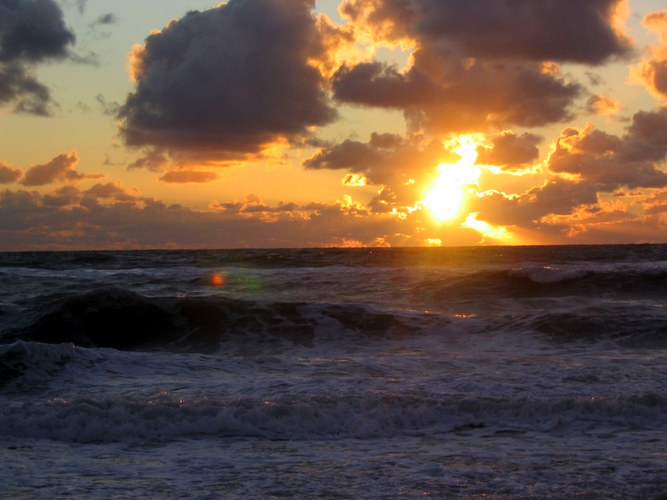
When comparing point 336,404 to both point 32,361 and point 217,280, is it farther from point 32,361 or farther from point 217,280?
point 217,280

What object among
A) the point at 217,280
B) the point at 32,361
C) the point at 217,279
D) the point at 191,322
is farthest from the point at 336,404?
the point at 217,279

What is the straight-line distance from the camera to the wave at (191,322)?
19.8 metres

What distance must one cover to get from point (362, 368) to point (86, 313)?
40.1 feet

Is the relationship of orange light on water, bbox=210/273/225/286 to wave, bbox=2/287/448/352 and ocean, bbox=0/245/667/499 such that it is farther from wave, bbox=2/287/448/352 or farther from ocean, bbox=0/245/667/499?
ocean, bbox=0/245/667/499

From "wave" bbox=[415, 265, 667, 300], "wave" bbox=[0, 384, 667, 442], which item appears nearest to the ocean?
"wave" bbox=[0, 384, 667, 442]

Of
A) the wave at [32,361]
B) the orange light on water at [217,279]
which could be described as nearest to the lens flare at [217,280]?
the orange light on water at [217,279]

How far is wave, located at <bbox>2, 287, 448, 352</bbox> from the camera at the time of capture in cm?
1984

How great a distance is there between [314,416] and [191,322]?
12.8m

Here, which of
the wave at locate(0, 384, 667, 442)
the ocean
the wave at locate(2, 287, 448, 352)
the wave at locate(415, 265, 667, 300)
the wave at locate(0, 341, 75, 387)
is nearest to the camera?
the ocean

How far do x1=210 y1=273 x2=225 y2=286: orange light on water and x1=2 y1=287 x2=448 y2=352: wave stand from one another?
10.0 meters

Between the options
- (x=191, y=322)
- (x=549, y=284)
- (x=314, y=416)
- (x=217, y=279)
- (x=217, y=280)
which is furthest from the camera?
(x=217, y=279)

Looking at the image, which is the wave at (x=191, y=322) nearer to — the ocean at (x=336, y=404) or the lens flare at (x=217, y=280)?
the ocean at (x=336, y=404)

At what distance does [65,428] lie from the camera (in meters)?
9.19

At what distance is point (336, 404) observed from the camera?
395 inches
